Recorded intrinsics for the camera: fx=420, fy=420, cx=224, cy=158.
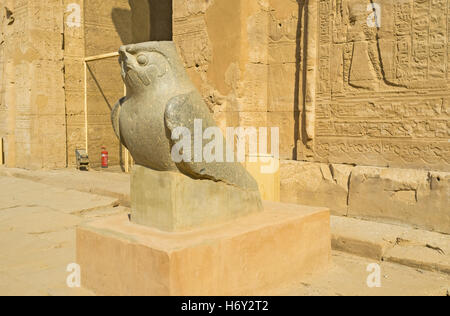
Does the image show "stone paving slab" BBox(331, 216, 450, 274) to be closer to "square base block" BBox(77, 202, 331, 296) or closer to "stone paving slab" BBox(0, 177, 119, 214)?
"square base block" BBox(77, 202, 331, 296)

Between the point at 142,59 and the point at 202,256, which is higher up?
the point at 142,59

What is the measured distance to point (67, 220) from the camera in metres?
4.66

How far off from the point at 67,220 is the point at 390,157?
3.61 m

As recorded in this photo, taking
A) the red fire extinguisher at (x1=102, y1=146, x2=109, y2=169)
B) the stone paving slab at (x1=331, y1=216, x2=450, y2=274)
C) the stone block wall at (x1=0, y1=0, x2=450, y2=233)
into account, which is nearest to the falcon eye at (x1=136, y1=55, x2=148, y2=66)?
the stone paving slab at (x1=331, y1=216, x2=450, y2=274)

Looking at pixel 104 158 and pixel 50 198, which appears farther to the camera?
pixel 104 158

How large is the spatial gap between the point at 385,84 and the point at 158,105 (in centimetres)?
299

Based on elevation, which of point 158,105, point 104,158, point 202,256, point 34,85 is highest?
point 34,85

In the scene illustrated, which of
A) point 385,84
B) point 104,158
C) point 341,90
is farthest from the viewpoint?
A: point 104,158

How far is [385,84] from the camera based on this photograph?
4578mm

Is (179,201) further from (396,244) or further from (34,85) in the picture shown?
(34,85)

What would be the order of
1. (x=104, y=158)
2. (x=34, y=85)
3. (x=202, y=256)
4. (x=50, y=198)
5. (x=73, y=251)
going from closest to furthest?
(x=202, y=256) → (x=73, y=251) → (x=50, y=198) → (x=34, y=85) → (x=104, y=158)

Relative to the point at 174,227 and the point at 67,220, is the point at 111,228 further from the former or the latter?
the point at 67,220

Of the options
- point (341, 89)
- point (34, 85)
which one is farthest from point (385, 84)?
point (34, 85)

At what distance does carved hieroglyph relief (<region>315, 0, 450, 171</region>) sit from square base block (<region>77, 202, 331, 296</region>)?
1.83 metres
